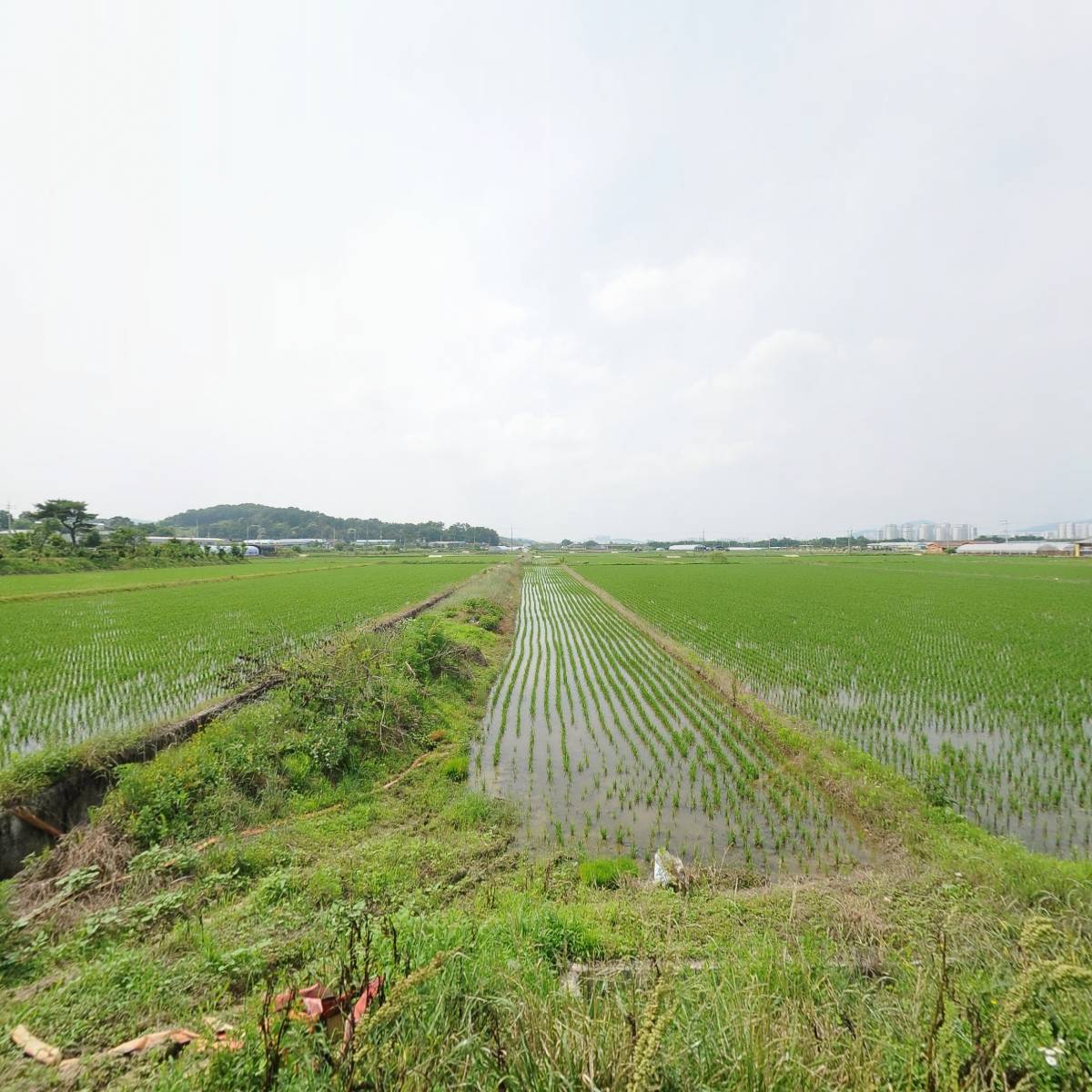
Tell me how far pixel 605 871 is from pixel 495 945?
231cm

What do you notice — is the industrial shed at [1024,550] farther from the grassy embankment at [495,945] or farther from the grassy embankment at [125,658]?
the grassy embankment at [125,658]

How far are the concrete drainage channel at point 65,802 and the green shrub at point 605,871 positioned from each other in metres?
6.13

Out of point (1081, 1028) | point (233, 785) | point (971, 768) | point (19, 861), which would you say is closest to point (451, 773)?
point (233, 785)

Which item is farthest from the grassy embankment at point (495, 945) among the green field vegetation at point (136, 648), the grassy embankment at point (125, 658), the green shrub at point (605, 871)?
the green field vegetation at point (136, 648)

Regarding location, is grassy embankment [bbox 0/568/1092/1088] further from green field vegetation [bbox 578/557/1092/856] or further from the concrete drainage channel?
green field vegetation [bbox 578/557/1092/856]

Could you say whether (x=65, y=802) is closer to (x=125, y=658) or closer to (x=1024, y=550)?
(x=125, y=658)

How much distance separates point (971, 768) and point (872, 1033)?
7910mm

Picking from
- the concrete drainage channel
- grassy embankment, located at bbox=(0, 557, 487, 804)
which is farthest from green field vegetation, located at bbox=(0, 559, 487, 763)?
the concrete drainage channel

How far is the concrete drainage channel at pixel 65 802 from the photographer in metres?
5.29

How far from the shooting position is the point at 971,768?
26.8ft

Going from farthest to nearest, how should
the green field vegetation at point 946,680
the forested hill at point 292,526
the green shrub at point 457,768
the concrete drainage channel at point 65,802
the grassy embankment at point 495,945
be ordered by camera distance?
the forested hill at point 292,526
the green shrub at point 457,768
the green field vegetation at point 946,680
the concrete drainage channel at point 65,802
the grassy embankment at point 495,945

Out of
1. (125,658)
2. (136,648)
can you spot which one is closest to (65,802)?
(125,658)

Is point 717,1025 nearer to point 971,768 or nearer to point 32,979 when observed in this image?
point 32,979

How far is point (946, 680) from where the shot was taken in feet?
42.5
